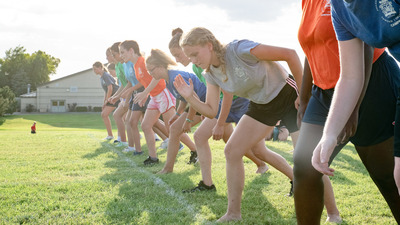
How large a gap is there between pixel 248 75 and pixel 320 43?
1126 mm

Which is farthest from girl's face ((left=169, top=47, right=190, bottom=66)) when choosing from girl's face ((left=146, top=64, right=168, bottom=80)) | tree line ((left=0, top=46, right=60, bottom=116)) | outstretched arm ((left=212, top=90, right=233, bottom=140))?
tree line ((left=0, top=46, right=60, bottom=116))

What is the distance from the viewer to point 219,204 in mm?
4309

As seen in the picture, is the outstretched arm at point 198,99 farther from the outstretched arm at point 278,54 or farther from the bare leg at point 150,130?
the bare leg at point 150,130

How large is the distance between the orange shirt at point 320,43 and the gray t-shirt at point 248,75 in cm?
89

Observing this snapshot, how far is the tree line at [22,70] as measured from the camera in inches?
3282

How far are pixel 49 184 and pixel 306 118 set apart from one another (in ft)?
13.5

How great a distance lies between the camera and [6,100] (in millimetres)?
41438

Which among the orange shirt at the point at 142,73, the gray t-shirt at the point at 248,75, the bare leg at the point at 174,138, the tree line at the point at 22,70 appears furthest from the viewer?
the tree line at the point at 22,70

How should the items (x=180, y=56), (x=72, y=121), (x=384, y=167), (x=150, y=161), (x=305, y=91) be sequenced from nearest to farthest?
(x=384, y=167), (x=305, y=91), (x=180, y=56), (x=150, y=161), (x=72, y=121)

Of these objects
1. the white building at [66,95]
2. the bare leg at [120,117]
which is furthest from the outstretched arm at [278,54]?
the white building at [66,95]

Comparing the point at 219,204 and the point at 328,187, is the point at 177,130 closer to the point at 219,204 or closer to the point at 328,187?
the point at 219,204

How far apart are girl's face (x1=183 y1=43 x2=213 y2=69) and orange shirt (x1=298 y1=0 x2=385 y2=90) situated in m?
1.11

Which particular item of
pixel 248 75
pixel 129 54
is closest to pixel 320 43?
pixel 248 75

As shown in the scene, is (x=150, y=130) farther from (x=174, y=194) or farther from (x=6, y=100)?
(x=6, y=100)
